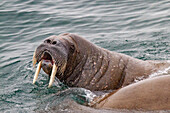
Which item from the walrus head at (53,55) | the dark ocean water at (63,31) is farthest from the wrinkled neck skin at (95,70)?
the dark ocean water at (63,31)

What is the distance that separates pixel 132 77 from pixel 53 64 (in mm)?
1688

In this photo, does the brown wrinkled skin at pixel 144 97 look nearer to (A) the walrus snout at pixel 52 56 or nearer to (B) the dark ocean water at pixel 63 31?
(B) the dark ocean water at pixel 63 31

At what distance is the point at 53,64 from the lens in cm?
659

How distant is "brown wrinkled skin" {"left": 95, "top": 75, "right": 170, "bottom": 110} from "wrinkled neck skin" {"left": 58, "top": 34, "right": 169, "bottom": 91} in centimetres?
242

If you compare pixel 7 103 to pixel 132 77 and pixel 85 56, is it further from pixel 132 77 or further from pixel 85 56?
pixel 132 77

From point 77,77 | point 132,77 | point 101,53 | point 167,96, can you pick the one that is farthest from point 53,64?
point 167,96

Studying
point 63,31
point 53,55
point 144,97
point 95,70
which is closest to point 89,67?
point 95,70

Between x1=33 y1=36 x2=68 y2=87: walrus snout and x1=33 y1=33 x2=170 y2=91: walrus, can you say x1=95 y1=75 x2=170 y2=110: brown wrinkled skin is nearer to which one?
x1=33 y1=36 x2=68 y2=87: walrus snout

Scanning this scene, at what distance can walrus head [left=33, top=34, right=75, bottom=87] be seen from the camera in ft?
21.3

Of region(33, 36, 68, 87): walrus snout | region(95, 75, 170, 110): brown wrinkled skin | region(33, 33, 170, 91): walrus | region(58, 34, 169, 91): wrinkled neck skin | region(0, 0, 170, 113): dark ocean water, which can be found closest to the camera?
region(95, 75, 170, 110): brown wrinkled skin

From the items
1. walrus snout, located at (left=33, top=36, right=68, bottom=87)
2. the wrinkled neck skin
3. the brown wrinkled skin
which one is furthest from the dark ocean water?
the brown wrinkled skin

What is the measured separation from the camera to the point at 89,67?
276 inches

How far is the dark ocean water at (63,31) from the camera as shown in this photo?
281 inches

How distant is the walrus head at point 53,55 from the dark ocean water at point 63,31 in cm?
52
